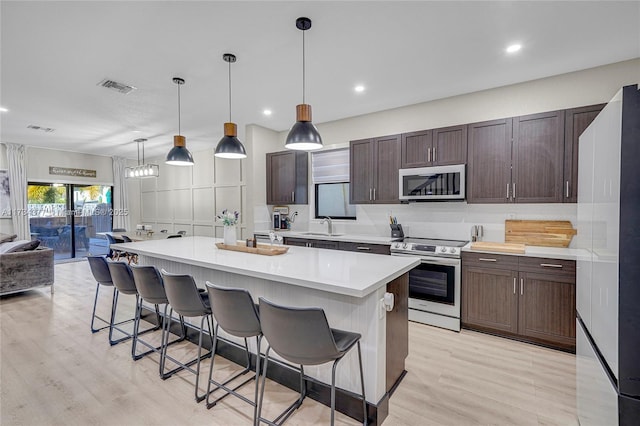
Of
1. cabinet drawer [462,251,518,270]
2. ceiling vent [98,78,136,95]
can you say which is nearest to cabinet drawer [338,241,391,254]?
cabinet drawer [462,251,518,270]

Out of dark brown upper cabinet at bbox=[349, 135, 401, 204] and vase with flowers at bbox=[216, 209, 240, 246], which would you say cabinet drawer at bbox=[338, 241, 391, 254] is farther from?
vase with flowers at bbox=[216, 209, 240, 246]

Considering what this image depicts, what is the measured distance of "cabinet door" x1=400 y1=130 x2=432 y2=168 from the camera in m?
3.86

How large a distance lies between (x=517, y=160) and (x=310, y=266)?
2.68 m

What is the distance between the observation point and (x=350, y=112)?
457 centimetres

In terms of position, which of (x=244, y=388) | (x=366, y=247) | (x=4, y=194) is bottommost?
(x=244, y=388)

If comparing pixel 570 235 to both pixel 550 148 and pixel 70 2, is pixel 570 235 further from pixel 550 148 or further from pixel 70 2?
pixel 70 2

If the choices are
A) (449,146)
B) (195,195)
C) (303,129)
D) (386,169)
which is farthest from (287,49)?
(195,195)

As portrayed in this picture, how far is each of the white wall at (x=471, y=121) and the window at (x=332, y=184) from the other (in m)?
0.15

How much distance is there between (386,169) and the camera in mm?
4195

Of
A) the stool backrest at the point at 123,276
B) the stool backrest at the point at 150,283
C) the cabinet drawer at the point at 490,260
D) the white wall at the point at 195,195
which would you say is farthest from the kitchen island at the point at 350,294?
the white wall at the point at 195,195

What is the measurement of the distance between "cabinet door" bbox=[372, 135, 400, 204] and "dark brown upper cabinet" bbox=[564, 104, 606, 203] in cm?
177

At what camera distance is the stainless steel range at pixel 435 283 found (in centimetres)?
331

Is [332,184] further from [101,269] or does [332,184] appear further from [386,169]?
[101,269]

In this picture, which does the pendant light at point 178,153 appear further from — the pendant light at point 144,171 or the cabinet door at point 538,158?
the cabinet door at point 538,158
